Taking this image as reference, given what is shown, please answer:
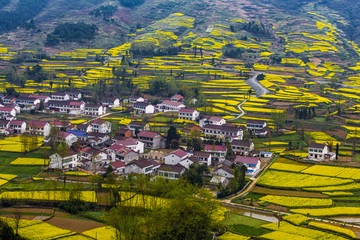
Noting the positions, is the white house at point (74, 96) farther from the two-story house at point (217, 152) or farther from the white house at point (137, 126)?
the two-story house at point (217, 152)

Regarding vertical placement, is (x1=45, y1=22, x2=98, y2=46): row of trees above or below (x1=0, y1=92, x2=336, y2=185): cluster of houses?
above

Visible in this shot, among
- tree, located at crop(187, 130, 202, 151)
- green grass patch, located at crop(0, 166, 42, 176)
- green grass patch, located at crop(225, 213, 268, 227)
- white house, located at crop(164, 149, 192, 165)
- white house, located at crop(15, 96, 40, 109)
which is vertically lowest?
green grass patch, located at crop(225, 213, 268, 227)

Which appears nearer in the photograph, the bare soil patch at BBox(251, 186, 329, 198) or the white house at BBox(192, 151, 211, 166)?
the bare soil patch at BBox(251, 186, 329, 198)

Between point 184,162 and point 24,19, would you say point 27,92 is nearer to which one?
point 184,162

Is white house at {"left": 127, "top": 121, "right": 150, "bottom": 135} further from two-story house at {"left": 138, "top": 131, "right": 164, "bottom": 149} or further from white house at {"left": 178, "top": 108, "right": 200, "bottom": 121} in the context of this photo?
white house at {"left": 178, "top": 108, "right": 200, "bottom": 121}

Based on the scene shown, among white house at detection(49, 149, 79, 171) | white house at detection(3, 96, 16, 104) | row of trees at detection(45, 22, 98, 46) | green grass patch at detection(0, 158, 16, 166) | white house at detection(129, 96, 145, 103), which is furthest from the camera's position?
row of trees at detection(45, 22, 98, 46)

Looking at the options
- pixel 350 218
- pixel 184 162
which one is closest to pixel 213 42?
pixel 184 162

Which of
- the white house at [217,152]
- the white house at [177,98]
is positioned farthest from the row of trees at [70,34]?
the white house at [217,152]

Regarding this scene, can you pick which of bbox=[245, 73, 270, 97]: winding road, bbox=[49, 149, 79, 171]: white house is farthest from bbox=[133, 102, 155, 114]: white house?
bbox=[49, 149, 79, 171]: white house
